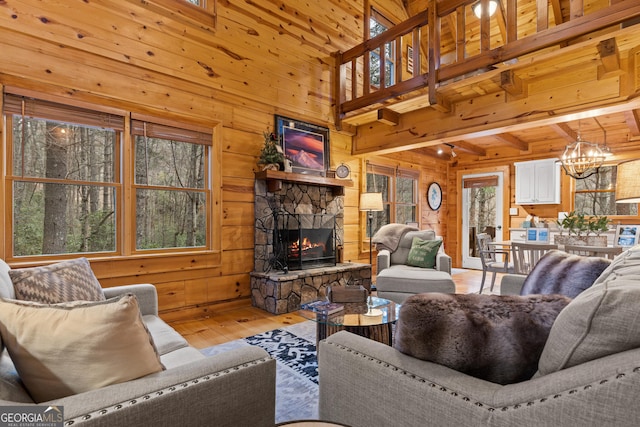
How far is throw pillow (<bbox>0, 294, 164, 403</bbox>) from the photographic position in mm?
884

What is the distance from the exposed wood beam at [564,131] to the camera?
4.72 meters

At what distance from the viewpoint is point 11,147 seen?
2.67 metres

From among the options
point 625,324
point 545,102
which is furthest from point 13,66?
point 545,102

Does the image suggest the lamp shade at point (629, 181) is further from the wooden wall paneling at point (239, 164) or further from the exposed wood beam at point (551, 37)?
the wooden wall paneling at point (239, 164)

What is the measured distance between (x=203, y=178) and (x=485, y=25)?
131 inches

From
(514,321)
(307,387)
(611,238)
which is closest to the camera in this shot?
(514,321)

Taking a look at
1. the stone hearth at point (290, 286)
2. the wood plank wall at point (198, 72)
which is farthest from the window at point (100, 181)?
the stone hearth at point (290, 286)

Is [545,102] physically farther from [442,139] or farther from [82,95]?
[82,95]

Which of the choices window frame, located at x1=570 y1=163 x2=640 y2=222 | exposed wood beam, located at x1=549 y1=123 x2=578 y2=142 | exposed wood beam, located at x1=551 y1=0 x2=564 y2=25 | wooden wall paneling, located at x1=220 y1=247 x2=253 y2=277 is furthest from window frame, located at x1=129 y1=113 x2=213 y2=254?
window frame, located at x1=570 y1=163 x2=640 y2=222

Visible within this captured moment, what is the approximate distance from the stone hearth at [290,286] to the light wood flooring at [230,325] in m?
0.11

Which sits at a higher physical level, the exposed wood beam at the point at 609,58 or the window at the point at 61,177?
the exposed wood beam at the point at 609,58

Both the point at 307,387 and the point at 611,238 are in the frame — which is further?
the point at 611,238

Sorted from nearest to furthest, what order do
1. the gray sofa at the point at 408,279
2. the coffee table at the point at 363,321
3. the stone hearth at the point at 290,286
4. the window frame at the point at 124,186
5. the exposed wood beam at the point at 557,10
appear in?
the coffee table at the point at 363,321
the window frame at the point at 124,186
the gray sofa at the point at 408,279
the stone hearth at the point at 290,286
the exposed wood beam at the point at 557,10

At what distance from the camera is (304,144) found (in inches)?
178
